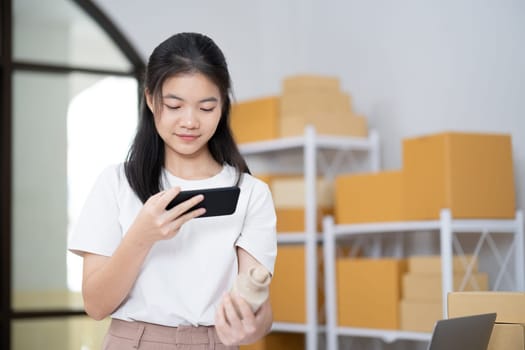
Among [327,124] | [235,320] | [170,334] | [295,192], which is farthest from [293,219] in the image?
[235,320]

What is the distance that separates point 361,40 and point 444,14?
51 centimetres

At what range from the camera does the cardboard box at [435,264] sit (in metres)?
2.82

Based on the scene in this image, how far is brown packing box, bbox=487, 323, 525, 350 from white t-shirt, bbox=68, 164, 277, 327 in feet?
1.37

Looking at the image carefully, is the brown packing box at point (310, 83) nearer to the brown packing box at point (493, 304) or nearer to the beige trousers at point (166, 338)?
the brown packing box at point (493, 304)

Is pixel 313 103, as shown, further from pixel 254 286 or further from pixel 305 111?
pixel 254 286

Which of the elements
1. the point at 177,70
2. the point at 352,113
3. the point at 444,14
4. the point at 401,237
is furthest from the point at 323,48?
the point at 177,70

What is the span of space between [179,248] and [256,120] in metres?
2.12

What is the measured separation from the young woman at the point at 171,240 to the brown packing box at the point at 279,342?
6.55 ft

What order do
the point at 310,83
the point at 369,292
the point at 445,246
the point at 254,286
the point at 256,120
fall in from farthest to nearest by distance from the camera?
1. the point at 256,120
2. the point at 310,83
3. the point at 369,292
4. the point at 445,246
5. the point at 254,286

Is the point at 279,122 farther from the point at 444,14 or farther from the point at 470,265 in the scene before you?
the point at 470,265

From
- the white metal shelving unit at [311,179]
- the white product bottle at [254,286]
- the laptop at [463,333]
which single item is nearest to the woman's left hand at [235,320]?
the white product bottle at [254,286]

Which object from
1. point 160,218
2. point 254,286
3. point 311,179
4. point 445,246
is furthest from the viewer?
point 311,179

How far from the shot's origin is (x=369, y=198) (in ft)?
10.3

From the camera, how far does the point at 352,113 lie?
3.47 m
